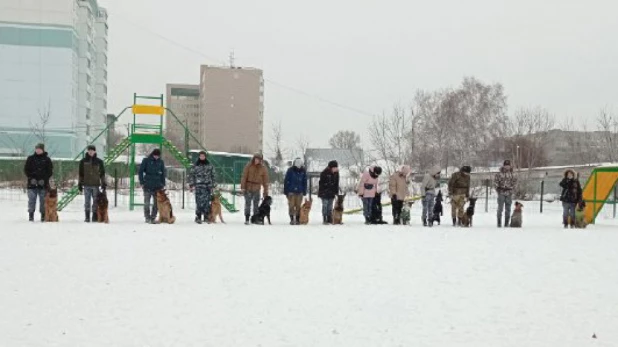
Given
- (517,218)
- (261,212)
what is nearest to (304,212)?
(261,212)

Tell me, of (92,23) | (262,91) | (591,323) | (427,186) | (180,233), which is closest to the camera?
(591,323)

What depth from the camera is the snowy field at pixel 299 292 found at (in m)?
5.56

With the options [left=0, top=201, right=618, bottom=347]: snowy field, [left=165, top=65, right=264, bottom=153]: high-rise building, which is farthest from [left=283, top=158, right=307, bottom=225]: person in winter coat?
[left=165, top=65, right=264, bottom=153]: high-rise building

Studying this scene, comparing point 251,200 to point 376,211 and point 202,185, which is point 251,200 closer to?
point 202,185

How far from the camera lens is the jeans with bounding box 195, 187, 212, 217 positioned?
1480cm

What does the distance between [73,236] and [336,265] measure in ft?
17.1

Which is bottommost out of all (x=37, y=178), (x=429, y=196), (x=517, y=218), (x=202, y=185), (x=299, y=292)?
(x=299, y=292)

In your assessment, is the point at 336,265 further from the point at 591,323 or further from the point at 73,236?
the point at 73,236

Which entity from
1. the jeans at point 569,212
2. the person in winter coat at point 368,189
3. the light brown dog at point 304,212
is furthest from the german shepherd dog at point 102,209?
the jeans at point 569,212

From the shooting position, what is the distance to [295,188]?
15203 mm

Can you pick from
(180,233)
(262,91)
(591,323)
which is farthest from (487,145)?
(262,91)

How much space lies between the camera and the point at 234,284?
23.7 feet

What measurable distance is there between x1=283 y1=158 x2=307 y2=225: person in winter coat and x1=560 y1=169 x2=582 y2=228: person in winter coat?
7.02m

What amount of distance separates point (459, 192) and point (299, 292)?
956 centimetres
